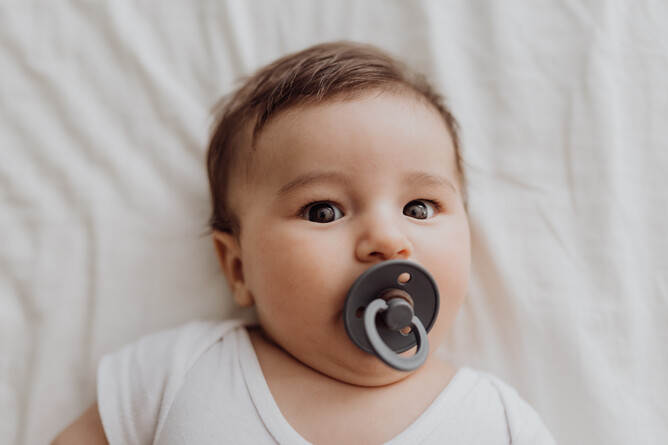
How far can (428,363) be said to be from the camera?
1.10 m

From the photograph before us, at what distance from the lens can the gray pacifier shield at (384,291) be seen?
90cm

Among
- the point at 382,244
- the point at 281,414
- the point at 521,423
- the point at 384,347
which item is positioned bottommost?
the point at 521,423

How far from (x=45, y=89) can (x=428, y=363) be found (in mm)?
946

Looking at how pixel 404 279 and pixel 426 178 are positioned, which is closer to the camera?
pixel 404 279

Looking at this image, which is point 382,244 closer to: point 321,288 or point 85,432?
point 321,288

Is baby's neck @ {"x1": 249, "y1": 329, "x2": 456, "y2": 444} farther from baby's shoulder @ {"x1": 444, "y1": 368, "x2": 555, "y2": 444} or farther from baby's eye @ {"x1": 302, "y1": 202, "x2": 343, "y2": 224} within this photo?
baby's eye @ {"x1": 302, "y1": 202, "x2": 343, "y2": 224}

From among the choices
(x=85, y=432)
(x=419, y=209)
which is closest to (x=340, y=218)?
(x=419, y=209)

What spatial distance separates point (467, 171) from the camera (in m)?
1.31

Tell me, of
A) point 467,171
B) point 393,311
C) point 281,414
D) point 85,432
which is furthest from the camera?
point 467,171

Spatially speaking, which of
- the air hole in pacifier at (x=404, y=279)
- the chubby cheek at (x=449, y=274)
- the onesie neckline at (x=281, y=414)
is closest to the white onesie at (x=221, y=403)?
the onesie neckline at (x=281, y=414)

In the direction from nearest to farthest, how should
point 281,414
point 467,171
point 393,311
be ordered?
point 393,311, point 281,414, point 467,171

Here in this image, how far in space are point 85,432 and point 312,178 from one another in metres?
0.58

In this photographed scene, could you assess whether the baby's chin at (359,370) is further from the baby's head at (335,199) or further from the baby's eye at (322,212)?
the baby's eye at (322,212)

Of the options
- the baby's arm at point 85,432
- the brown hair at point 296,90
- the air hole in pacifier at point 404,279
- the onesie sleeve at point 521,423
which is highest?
the brown hair at point 296,90
